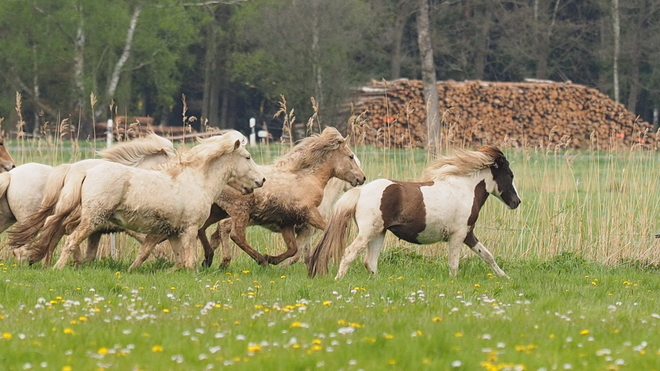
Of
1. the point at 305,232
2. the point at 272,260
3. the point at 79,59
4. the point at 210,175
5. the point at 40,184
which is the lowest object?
the point at 272,260

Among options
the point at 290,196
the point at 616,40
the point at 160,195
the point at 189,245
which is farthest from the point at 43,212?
the point at 616,40

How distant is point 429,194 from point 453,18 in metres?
39.0

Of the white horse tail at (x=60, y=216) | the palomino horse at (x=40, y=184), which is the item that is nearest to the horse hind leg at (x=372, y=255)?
the palomino horse at (x=40, y=184)

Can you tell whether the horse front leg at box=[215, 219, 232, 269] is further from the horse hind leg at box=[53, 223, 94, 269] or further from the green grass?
the horse hind leg at box=[53, 223, 94, 269]

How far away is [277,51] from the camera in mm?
41250

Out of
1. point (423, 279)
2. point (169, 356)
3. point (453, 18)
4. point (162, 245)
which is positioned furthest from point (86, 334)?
point (453, 18)

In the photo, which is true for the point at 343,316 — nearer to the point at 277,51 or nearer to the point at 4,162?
the point at 4,162

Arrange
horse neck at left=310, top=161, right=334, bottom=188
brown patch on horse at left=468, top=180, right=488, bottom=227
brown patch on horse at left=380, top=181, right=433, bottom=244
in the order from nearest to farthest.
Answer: brown patch on horse at left=380, top=181, right=433, bottom=244
brown patch on horse at left=468, top=180, right=488, bottom=227
horse neck at left=310, top=161, right=334, bottom=188

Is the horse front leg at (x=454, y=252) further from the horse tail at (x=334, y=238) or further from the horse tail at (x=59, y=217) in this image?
the horse tail at (x=59, y=217)

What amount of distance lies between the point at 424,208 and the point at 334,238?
0.99 meters

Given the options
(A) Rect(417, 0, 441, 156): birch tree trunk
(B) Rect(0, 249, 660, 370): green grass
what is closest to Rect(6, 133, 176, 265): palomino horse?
(B) Rect(0, 249, 660, 370): green grass

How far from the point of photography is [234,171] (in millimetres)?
11906

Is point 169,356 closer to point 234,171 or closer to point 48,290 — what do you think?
point 48,290

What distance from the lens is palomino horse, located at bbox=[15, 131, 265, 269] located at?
36.2ft
